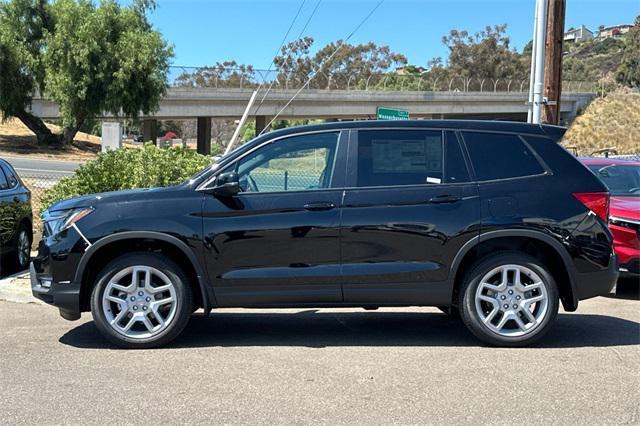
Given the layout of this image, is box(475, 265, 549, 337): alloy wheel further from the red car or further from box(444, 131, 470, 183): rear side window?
the red car

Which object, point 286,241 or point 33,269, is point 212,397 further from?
point 33,269

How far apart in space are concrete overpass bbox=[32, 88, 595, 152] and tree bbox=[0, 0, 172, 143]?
3.88 m

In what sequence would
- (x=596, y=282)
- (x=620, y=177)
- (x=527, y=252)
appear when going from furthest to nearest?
(x=620, y=177) → (x=527, y=252) → (x=596, y=282)

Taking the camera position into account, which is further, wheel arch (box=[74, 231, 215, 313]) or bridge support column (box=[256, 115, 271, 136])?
bridge support column (box=[256, 115, 271, 136])

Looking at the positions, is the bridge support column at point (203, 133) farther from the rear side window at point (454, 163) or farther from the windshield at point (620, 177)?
the rear side window at point (454, 163)

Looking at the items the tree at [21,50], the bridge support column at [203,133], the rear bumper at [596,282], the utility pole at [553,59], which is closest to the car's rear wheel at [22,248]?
the rear bumper at [596,282]

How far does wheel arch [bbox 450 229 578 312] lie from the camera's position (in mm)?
5711

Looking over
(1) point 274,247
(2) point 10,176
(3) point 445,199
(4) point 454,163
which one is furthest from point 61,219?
(2) point 10,176

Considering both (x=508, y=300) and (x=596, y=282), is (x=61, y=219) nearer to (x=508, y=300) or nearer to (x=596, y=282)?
(x=508, y=300)

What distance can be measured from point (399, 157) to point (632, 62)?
113m

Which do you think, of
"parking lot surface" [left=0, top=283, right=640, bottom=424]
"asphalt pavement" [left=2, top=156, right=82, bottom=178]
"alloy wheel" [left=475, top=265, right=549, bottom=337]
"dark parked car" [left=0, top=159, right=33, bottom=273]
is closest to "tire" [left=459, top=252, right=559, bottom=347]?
"alloy wheel" [left=475, top=265, right=549, bottom=337]

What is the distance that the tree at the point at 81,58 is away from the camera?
40.1 meters

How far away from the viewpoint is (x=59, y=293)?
571 centimetres

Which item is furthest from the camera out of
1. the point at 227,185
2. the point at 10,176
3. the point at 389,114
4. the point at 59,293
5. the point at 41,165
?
the point at 41,165
